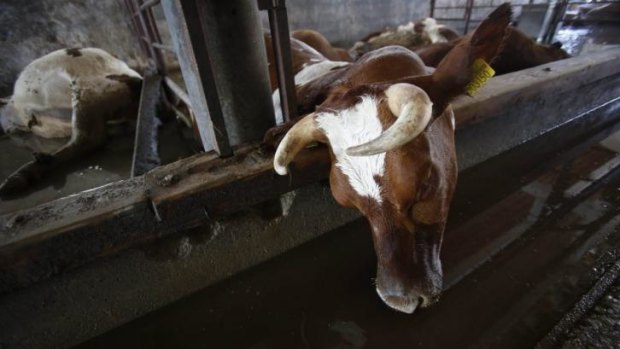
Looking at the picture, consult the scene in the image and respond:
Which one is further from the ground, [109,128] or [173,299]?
[109,128]

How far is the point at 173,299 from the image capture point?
6.92 ft

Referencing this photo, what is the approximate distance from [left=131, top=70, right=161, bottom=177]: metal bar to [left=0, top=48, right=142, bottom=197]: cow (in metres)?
0.48

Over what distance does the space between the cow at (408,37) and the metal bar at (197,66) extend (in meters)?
5.49

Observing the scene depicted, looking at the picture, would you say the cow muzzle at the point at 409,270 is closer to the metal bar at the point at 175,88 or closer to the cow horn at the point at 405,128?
the cow horn at the point at 405,128

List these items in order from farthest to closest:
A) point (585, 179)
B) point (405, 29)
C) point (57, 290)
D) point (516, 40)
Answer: point (405, 29), point (516, 40), point (585, 179), point (57, 290)

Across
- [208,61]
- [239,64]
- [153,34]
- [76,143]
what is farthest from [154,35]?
[208,61]

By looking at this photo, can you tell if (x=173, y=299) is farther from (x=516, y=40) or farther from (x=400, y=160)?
(x=516, y=40)

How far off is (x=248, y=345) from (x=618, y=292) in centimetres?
236

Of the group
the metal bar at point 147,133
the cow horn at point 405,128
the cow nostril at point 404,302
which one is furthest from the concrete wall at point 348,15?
the cow nostril at point 404,302

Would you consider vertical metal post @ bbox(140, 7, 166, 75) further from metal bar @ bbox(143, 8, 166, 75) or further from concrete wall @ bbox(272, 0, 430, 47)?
concrete wall @ bbox(272, 0, 430, 47)

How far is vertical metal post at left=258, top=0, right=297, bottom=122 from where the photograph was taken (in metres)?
1.66

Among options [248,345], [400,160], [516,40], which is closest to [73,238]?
[248,345]

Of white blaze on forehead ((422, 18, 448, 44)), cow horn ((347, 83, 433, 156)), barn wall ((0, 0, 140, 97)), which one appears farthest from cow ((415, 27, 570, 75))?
barn wall ((0, 0, 140, 97))

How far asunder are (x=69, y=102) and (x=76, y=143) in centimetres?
83
